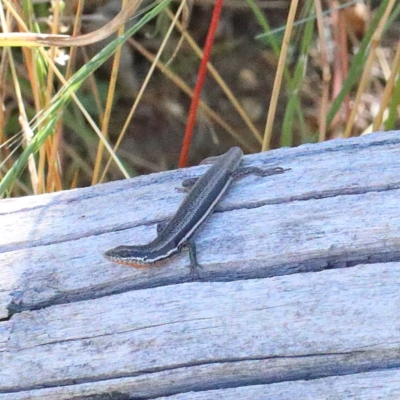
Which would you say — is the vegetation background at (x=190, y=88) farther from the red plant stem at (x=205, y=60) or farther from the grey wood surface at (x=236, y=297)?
the grey wood surface at (x=236, y=297)

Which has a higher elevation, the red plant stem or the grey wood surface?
the red plant stem

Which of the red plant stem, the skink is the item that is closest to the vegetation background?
the red plant stem

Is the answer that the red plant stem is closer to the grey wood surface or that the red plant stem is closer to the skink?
the skink

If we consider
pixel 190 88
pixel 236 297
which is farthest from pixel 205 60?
pixel 190 88

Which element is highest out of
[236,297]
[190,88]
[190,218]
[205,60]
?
[205,60]

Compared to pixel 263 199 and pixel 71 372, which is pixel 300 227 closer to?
pixel 263 199

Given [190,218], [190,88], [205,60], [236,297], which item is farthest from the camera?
[190,88]

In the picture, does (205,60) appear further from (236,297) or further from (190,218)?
(236,297)
